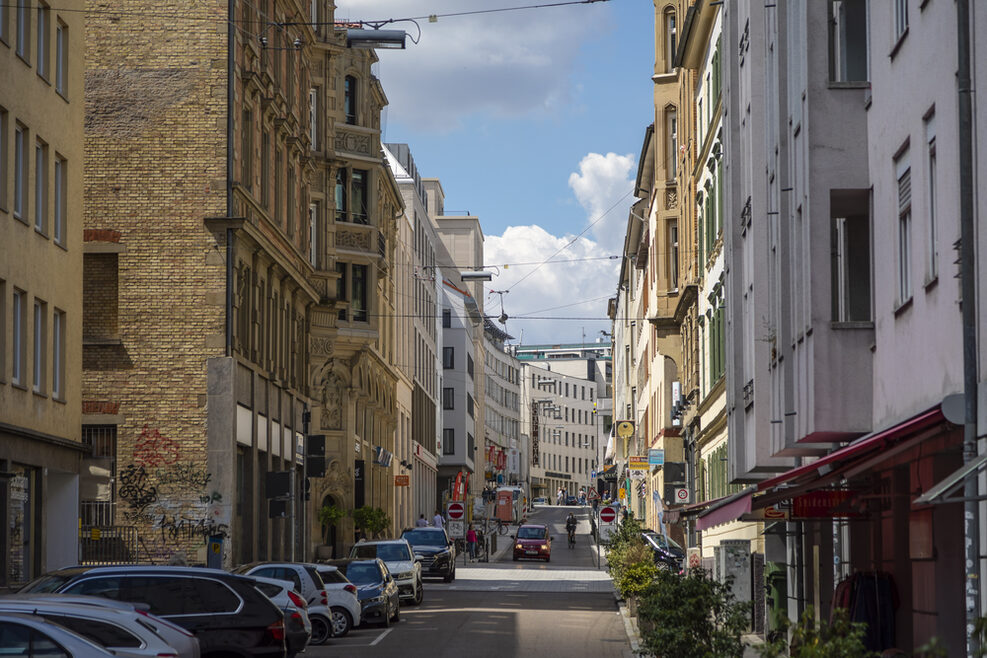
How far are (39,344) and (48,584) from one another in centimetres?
1193

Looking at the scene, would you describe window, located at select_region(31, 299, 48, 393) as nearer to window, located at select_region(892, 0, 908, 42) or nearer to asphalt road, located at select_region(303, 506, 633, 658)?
asphalt road, located at select_region(303, 506, 633, 658)

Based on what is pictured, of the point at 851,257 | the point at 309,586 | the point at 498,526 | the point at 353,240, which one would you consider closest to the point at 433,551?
the point at 353,240

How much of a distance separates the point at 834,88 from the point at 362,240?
44278 millimetres

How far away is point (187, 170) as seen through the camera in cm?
3906

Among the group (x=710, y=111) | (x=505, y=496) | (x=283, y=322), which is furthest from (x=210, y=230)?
(x=505, y=496)

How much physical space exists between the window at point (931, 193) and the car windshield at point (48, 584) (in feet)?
34.8

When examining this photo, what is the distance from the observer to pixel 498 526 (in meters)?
102

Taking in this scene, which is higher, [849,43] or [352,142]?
[352,142]

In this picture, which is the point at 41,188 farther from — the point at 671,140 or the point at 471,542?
the point at 471,542

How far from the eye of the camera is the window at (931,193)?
48.5 feet

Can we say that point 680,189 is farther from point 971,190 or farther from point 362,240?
point 971,190

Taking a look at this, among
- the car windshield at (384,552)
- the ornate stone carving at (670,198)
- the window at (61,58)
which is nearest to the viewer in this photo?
the window at (61,58)

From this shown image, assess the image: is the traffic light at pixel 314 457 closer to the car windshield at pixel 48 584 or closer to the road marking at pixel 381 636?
the road marking at pixel 381 636

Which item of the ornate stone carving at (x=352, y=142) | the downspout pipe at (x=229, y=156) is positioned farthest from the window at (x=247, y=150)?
the ornate stone carving at (x=352, y=142)
